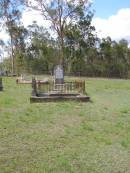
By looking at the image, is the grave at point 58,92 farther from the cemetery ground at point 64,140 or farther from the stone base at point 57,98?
the cemetery ground at point 64,140

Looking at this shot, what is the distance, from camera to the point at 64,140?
32.5 feet

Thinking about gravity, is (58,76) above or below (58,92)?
above

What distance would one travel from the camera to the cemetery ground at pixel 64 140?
25.2ft

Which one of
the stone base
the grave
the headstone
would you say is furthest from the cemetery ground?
the headstone

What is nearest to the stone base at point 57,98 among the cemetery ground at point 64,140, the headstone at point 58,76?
the cemetery ground at point 64,140

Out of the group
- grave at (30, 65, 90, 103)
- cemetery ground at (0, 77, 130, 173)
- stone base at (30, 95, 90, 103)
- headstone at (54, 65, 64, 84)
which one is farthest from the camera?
headstone at (54, 65, 64, 84)

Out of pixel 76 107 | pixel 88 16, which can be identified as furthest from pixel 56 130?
pixel 88 16

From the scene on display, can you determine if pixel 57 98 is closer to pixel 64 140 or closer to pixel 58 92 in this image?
pixel 58 92

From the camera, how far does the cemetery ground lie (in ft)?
25.2

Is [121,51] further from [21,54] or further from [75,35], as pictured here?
[21,54]

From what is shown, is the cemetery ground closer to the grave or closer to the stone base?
the stone base

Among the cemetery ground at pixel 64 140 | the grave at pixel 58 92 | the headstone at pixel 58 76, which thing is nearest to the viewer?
the cemetery ground at pixel 64 140

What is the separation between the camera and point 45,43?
5875 centimetres

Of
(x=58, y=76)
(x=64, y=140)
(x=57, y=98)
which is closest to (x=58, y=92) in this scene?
(x=57, y=98)
